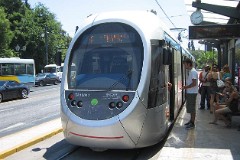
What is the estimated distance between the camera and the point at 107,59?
761 cm

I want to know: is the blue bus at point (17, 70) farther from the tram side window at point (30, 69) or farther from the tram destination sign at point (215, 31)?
the tram destination sign at point (215, 31)

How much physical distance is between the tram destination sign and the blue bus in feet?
59.5

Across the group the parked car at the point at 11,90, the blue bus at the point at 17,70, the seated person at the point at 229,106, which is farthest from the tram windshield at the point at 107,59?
the blue bus at the point at 17,70

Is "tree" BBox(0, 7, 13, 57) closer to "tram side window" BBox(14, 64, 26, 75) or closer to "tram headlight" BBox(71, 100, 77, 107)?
"tram side window" BBox(14, 64, 26, 75)

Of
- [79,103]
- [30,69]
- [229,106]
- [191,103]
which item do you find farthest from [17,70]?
[79,103]

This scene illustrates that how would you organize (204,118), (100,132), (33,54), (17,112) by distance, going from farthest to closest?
(33,54), (17,112), (204,118), (100,132)

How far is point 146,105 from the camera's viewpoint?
7.06 metres

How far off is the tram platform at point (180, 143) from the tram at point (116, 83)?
571 millimetres

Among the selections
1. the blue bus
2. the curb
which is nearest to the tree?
the blue bus

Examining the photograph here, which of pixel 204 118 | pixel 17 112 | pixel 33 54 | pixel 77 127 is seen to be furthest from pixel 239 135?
pixel 33 54

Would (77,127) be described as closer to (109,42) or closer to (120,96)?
(120,96)

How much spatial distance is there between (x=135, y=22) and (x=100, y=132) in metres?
2.35

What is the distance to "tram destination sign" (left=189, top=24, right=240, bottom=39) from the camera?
1298 cm

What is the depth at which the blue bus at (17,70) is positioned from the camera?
91.0 feet
